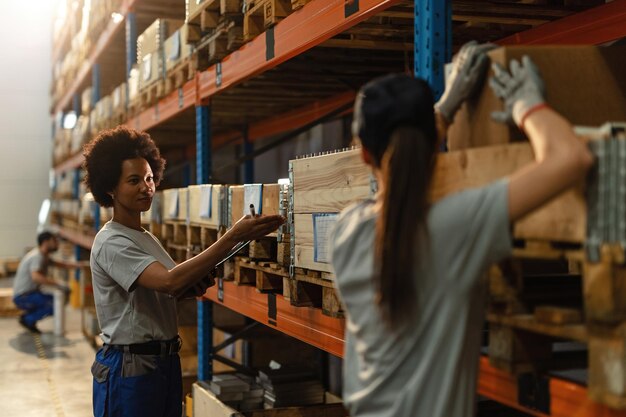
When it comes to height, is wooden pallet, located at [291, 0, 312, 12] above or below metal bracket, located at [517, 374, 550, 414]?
above

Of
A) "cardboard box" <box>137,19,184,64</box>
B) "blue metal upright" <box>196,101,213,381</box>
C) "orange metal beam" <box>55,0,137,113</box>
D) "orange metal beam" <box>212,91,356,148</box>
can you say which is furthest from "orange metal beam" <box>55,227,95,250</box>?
"blue metal upright" <box>196,101,213,381</box>

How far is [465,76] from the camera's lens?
2174mm

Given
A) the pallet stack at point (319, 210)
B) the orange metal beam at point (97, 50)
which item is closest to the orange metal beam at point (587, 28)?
the pallet stack at point (319, 210)

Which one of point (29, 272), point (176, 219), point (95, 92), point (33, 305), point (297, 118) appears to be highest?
point (95, 92)

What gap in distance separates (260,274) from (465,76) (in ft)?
7.89

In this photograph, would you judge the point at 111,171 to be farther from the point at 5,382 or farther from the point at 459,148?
the point at 5,382

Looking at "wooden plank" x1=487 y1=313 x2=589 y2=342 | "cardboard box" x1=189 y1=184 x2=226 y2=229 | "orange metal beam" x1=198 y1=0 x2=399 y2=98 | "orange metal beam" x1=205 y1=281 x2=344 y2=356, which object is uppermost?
"orange metal beam" x1=198 y1=0 x2=399 y2=98

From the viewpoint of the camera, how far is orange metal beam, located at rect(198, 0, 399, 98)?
11.0 ft

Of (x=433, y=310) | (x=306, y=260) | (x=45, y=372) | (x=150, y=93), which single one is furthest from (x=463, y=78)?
(x=45, y=372)

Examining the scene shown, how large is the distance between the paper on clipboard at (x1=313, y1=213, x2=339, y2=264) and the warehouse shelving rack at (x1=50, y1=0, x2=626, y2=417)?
0.35 metres

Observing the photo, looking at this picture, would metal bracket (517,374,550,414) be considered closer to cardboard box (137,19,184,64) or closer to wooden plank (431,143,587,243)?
wooden plank (431,143,587,243)

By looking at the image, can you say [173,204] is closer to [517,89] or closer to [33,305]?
[517,89]

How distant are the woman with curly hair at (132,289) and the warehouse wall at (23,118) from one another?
16807mm

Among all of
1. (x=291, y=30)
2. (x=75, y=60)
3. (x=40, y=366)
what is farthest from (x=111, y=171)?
(x=75, y=60)
